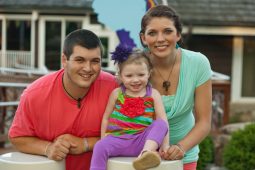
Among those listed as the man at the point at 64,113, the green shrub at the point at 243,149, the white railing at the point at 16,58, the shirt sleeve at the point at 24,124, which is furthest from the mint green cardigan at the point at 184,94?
the white railing at the point at 16,58

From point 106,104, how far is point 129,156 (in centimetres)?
38

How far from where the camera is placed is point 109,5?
20.4 ft

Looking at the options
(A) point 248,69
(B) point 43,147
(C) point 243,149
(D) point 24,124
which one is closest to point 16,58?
(A) point 248,69

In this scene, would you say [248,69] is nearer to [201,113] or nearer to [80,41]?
[201,113]

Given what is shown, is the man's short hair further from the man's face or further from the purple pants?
the purple pants

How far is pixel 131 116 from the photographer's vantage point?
Answer: 287cm

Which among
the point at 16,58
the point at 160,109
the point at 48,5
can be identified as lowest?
the point at 160,109

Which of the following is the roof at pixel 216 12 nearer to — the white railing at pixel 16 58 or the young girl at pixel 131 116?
the white railing at pixel 16 58

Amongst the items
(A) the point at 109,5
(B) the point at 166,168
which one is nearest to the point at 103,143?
(B) the point at 166,168

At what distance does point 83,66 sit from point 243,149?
4406 mm

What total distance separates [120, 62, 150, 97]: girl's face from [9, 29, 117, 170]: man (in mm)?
168

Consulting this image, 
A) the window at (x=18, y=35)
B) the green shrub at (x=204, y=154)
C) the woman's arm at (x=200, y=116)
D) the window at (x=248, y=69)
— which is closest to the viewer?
the woman's arm at (x=200, y=116)

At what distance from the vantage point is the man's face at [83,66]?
9.52 ft

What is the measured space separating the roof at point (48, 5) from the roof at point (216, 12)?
2.66 meters
